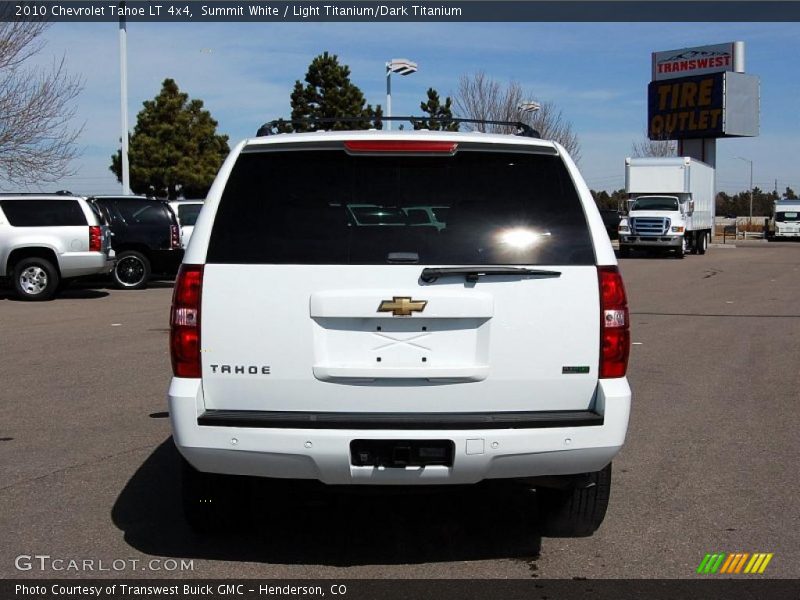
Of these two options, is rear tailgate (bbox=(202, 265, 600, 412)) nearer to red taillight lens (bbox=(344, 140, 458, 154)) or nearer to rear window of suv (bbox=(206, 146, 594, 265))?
rear window of suv (bbox=(206, 146, 594, 265))

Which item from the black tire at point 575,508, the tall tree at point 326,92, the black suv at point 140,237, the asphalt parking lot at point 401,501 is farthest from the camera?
the tall tree at point 326,92

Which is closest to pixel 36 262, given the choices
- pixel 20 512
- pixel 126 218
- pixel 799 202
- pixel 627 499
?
pixel 126 218

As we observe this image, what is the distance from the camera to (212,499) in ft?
15.8

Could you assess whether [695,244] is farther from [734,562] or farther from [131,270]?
[734,562]

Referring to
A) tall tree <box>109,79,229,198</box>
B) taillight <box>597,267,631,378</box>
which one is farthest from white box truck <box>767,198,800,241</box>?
taillight <box>597,267,631,378</box>

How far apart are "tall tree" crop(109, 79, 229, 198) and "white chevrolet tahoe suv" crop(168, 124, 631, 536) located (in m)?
56.6

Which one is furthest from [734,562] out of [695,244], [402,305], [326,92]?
[326,92]

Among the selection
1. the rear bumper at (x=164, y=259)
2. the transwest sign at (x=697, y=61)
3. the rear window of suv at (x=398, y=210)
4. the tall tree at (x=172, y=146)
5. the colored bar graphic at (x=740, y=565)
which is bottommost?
the colored bar graphic at (x=740, y=565)

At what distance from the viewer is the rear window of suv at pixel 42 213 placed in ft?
60.4

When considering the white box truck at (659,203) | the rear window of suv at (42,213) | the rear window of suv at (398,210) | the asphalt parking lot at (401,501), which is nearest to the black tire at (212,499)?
the asphalt parking lot at (401,501)

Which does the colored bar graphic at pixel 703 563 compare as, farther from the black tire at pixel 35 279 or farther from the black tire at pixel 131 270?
the black tire at pixel 131 270

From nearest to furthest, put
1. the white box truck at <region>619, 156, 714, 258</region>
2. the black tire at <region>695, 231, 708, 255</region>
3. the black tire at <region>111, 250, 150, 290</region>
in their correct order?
the black tire at <region>111, 250, 150, 290</region> < the white box truck at <region>619, 156, 714, 258</region> < the black tire at <region>695, 231, 708, 255</region>

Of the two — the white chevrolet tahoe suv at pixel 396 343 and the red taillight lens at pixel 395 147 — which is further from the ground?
the red taillight lens at pixel 395 147

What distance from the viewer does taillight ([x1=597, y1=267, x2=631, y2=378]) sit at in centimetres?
439
